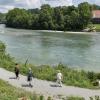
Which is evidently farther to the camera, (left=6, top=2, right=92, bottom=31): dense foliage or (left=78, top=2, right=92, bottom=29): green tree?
(left=6, top=2, right=92, bottom=31): dense foliage

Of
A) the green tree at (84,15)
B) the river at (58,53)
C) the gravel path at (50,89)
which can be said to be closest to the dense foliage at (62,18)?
the green tree at (84,15)

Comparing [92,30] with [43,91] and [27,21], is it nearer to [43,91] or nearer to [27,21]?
[27,21]

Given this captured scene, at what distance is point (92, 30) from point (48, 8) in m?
32.3

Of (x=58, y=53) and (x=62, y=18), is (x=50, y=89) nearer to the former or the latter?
(x=58, y=53)

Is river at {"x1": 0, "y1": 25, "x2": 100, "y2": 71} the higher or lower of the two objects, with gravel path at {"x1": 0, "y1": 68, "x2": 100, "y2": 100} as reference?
lower

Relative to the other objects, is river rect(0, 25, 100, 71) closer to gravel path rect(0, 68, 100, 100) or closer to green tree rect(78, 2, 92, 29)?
gravel path rect(0, 68, 100, 100)

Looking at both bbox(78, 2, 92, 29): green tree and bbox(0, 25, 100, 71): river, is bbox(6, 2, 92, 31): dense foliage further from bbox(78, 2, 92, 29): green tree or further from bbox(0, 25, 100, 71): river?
bbox(0, 25, 100, 71): river

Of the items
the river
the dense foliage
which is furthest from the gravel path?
the dense foliage

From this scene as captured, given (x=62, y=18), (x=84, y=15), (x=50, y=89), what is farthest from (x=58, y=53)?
(x=62, y=18)

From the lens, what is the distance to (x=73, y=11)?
17288 cm

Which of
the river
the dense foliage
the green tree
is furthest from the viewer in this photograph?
the dense foliage

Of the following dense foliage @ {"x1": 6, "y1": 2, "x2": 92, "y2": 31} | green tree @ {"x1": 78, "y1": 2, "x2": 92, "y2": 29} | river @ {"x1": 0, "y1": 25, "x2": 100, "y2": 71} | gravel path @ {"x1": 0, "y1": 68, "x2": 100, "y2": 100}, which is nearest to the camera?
gravel path @ {"x1": 0, "y1": 68, "x2": 100, "y2": 100}

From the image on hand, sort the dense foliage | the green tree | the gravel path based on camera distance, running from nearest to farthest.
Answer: the gravel path → the green tree → the dense foliage

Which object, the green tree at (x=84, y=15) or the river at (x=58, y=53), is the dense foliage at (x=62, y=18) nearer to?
the green tree at (x=84, y=15)
